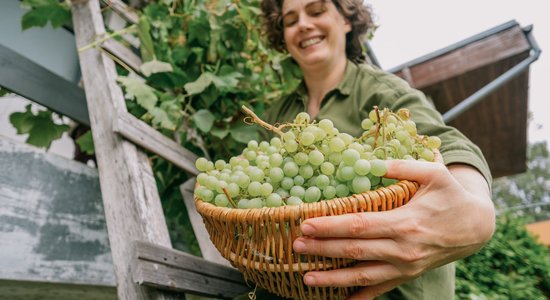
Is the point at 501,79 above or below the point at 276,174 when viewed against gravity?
above

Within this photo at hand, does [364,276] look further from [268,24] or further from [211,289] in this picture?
[268,24]

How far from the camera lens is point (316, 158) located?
74 cm

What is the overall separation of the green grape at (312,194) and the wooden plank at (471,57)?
265 cm

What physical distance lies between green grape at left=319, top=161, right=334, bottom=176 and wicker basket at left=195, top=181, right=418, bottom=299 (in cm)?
7

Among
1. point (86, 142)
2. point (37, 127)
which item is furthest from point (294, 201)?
point (37, 127)

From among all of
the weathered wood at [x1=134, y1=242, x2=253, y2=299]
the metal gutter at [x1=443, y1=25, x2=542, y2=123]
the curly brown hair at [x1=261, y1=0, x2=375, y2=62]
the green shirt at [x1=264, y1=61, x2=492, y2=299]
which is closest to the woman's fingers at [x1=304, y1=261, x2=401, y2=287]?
the green shirt at [x1=264, y1=61, x2=492, y2=299]

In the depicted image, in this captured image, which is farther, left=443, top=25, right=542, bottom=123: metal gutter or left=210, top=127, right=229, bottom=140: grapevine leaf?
left=443, top=25, right=542, bottom=123: metal gutter

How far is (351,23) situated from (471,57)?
1.82 m

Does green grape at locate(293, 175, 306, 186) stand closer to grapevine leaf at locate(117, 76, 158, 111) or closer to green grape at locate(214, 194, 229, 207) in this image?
green grape at locate(214, 194, 229, 207)

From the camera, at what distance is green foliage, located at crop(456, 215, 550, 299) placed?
293 cm

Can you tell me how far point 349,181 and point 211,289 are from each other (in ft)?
2.06

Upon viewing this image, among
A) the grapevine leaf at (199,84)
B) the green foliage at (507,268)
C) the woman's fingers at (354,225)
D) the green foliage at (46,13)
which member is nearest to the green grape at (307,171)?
the woman's fingers at (354,225)

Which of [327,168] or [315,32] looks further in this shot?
[315,32]

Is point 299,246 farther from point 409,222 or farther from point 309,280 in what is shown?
point 409,222
